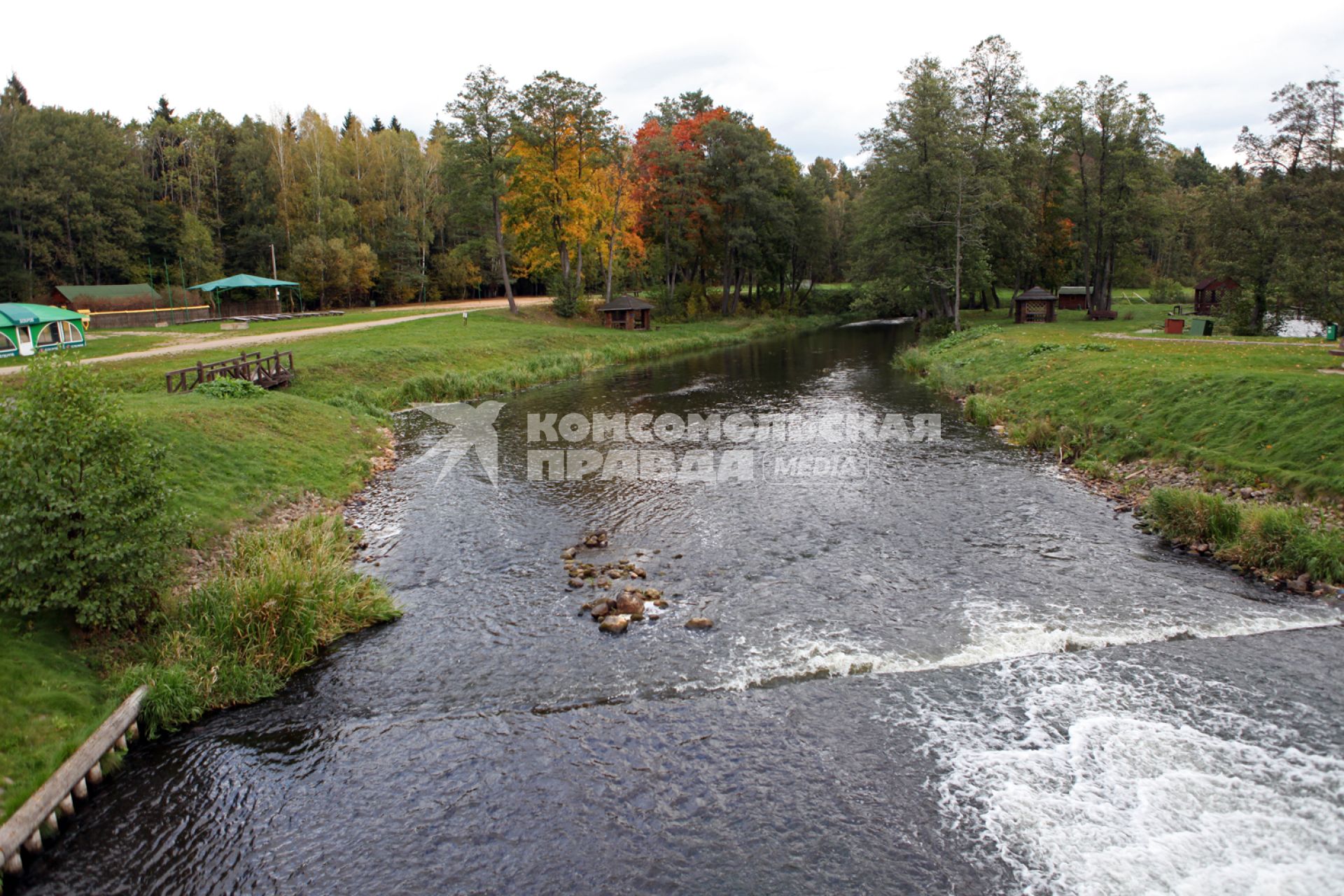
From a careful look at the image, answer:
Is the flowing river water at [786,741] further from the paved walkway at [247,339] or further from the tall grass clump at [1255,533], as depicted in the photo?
the paved walkway at [247,339]

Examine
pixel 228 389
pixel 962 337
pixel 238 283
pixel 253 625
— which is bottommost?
pixel 253 625

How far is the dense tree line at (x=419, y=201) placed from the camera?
56.7m

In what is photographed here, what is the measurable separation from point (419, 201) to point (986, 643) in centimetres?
7796

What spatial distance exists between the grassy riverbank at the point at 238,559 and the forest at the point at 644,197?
27.3 meters

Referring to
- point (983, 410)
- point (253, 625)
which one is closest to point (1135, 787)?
point (253, 625)

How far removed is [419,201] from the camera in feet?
257

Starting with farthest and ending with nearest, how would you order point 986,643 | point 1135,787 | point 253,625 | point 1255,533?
1. point 1255,533
2. point 986,643
3. point 253,625
4. point 1135,787

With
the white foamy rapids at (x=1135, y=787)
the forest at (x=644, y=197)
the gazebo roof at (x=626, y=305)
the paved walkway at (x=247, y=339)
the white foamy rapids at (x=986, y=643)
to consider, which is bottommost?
the white foamy rapids at (x=1135, y=787)

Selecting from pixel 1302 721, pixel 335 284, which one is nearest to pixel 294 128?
pixel 335 284

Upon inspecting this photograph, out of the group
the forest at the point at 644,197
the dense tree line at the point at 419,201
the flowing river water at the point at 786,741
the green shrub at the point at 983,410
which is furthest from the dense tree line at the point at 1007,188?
the flowing river water at the point at 786,741

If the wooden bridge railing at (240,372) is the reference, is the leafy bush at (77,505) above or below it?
below

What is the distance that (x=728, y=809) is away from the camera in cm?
918

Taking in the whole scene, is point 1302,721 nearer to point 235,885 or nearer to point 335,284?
point 235,885

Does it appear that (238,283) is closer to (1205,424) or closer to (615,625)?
(615,625)
